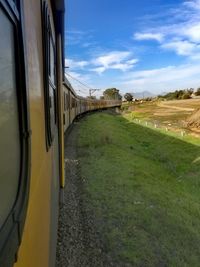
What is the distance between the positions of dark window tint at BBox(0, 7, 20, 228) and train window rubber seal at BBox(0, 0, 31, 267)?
0.09 feet

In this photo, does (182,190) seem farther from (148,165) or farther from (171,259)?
(171,259)

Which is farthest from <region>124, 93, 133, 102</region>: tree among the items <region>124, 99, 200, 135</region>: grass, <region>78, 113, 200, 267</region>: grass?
<region>78, 113, 200, 267</region>: grass

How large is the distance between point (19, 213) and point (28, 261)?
0.38m

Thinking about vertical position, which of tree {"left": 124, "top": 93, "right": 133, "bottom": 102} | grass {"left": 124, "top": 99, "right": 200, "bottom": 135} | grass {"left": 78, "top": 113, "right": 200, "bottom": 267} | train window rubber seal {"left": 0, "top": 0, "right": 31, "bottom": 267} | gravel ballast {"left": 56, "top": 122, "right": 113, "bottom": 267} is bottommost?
tree {"left": 124, "top": 93, "right": 133, "bottom": 102}

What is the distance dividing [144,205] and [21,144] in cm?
627

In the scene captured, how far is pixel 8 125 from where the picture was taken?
3.92 feet

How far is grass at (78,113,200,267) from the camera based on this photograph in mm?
5391

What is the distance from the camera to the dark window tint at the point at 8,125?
1123 mm

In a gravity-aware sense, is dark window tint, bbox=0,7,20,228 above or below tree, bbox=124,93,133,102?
above

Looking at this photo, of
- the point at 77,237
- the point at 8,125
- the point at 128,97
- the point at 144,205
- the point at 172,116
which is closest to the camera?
the point at 8,125

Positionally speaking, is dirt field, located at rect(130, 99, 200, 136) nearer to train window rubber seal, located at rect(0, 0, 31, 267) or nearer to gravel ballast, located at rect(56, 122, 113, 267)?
gravel ballast, located at rect(56, 122, 113, 267)

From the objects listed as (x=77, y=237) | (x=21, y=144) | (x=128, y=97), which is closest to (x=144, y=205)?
(x=77, y=237)

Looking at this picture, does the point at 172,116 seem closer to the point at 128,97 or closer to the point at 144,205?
the point at 144,205

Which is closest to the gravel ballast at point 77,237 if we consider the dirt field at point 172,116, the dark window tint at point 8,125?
the dark window tint at point 8,125
